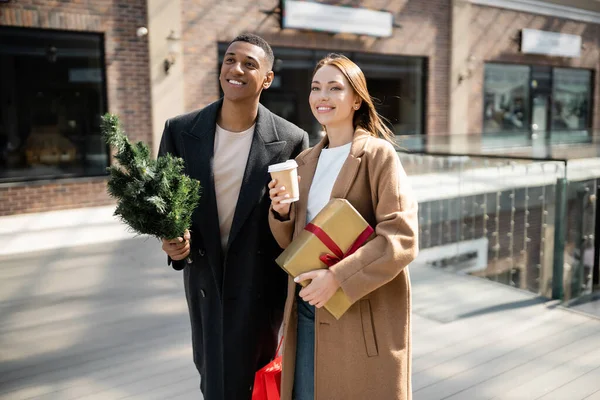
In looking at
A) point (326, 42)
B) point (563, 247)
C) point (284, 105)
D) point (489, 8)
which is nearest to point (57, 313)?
point (563, 247)

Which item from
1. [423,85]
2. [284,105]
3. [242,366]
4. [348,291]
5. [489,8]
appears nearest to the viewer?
[348,291]

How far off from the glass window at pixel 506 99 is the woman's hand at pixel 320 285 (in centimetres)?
1400

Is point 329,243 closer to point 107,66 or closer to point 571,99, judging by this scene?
point 107,66

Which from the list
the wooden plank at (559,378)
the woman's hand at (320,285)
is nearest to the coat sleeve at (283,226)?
the woman's hand at (320,285)

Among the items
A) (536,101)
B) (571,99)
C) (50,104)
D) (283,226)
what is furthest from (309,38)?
(571,99)

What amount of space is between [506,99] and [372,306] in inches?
586

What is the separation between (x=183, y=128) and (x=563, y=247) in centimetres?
398

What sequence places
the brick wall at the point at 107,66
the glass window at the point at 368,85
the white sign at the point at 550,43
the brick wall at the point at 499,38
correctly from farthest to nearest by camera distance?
1. the white sign at the point at 550,43
2. the brick wall at the point at 499,38
3. the glass window at the point at 368,85
4. the brick wall at the point at 107,66

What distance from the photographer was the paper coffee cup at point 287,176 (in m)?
1.77

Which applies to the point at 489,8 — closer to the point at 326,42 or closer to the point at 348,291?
the point at 326,42

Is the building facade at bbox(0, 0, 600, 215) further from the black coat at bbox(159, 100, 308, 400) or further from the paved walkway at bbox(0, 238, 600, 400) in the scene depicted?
the black coat at bbox(159, 100, 308, 400)

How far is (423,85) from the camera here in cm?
1358

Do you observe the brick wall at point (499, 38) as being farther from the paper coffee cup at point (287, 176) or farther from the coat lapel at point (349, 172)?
the paper coffee cup at point (287, 176)

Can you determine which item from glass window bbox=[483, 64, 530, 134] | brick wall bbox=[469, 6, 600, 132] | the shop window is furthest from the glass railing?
glass window bbox=[483, 64, 530, 134]
